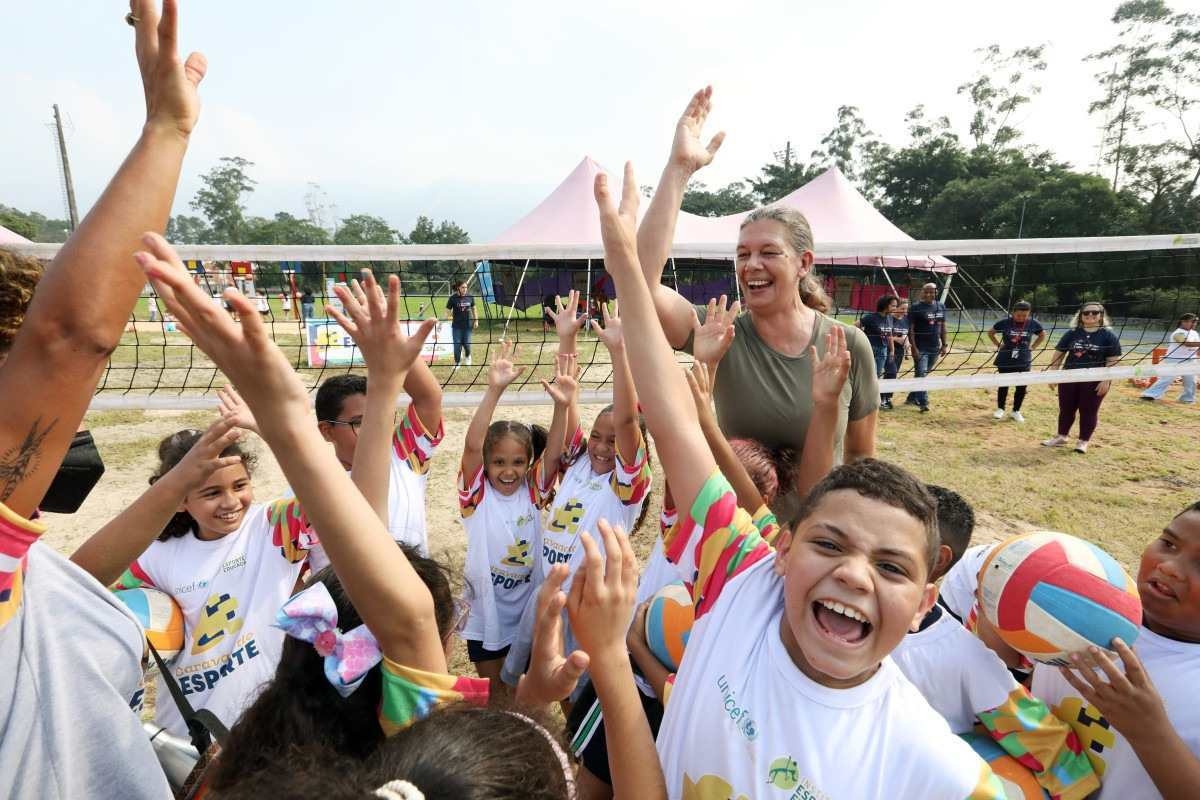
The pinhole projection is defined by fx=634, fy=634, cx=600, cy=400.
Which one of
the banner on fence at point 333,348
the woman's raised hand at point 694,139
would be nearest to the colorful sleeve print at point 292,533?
the woman's raised hand at point 694,139

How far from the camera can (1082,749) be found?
1.55 meters

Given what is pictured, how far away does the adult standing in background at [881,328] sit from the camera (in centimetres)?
902

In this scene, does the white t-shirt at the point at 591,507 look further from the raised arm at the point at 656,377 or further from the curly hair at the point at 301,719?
the curly hair at the point at 301,719

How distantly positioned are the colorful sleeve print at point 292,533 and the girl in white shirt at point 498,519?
0.85m

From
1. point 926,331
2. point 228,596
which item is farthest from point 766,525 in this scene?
point 926,331

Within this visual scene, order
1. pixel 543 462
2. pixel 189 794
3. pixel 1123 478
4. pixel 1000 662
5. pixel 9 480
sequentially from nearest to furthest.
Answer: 1. pixel 9 480
2. pixel 189 794
3. pixel 1000 662
4. pixel 543 462
5. pixel 1123 478

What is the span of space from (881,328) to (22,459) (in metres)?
9.60

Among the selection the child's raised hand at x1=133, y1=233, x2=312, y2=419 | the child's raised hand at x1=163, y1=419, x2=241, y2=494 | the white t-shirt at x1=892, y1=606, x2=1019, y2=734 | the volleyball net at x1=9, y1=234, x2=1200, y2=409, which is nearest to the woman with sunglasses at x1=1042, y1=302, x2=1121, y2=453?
the volleyball net at x1=9, y1=234, x2=1200, y2=409

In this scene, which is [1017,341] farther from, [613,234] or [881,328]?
[613,234]

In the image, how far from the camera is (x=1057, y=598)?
1.53m

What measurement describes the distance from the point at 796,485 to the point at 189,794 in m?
2.09

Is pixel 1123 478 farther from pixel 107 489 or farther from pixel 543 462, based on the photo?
pixel 107 489

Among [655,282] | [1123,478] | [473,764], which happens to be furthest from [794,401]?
[1123,478]

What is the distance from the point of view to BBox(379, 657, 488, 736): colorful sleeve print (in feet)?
3.89
